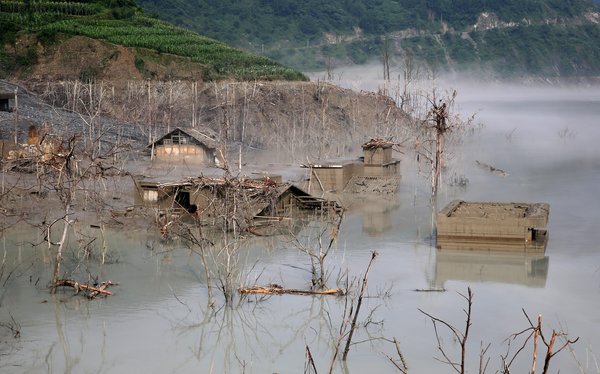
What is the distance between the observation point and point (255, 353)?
15.8m

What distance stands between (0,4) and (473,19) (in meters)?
98.4

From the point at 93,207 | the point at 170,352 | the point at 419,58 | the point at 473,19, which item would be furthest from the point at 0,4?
the point at 473,19

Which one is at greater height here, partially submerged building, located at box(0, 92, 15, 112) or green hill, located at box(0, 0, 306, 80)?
green hill, located at box(0, 0, 306, 80)

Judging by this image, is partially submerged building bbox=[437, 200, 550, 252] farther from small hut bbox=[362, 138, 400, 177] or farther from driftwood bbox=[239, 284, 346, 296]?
small hut bbox=[362, 138, 400, 177]

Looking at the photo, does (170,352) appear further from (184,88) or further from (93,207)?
(184,88)

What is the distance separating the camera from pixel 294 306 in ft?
59.7

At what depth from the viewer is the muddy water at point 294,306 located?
15383 millimetres

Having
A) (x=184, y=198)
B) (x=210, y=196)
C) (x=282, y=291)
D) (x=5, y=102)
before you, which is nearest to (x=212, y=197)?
(x=210, y=196)

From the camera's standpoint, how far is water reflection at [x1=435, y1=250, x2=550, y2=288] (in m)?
20.6

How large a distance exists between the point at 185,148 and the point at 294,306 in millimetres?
20797

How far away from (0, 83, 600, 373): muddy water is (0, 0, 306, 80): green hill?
35.3 metres

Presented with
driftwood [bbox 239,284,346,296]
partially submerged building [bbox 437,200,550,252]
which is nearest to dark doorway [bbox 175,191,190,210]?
partially submerged building [bbox 437,200,550,252]

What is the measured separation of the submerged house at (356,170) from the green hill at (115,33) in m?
25.7

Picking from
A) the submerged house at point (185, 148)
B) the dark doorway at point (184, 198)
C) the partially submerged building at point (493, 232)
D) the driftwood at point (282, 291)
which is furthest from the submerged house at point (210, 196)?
the submerged house at point (185, 148)
